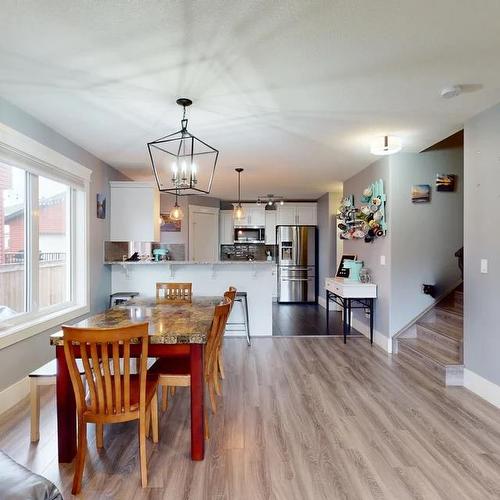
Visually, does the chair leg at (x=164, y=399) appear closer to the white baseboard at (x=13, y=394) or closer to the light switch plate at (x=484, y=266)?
the white baseboard at (x=13, y=394)

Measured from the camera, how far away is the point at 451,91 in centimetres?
256

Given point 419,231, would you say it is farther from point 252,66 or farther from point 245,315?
point 252,66

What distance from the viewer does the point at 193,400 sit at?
6.93 feet

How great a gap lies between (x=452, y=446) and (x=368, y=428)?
51 centimetres

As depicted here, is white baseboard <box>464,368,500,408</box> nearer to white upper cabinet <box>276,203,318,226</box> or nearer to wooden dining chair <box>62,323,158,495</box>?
wooden dining chair <box>62,323,158,495</box>

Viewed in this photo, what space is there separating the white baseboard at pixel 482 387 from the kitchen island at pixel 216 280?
249 cm

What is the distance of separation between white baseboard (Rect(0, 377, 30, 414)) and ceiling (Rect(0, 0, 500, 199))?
2.28 meters

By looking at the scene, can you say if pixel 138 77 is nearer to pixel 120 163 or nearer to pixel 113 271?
pixel 120 163

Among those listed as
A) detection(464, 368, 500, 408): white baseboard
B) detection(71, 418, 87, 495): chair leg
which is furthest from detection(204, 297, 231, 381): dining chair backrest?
detection(464, 368, 500, 408): white baseboard

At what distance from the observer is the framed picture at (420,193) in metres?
4.28

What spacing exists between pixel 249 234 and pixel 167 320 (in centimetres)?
590

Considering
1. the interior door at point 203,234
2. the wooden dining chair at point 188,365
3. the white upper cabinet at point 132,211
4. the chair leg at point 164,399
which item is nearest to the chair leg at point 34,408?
the wooden dining chair at point 188,365

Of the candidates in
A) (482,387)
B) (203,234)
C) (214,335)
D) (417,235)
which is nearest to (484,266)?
(482,387)

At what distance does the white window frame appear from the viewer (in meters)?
2.87
